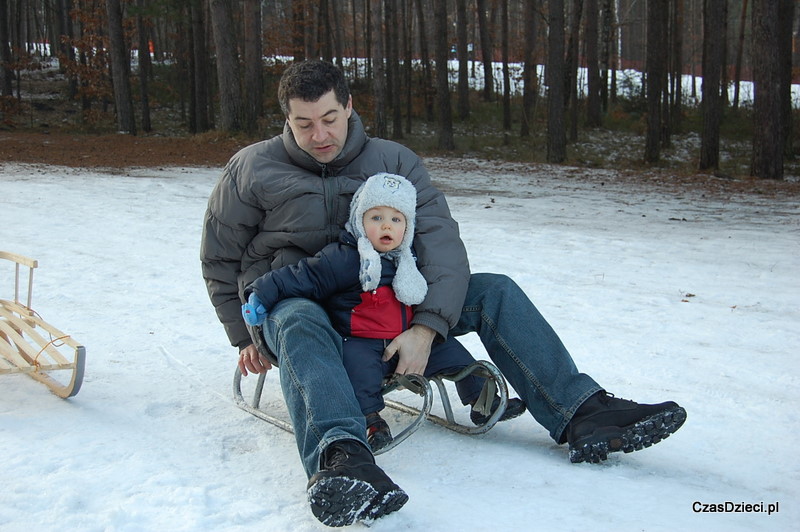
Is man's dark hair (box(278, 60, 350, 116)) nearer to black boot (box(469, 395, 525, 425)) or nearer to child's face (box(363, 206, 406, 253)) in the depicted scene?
child's face (box(363, 206, 406, 253))

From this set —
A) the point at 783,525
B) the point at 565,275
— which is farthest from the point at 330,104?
the point at 565,275

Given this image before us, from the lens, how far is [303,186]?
3203 mm

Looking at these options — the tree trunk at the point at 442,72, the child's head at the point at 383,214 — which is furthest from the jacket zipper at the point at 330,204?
the tree trunk at the point at 442,72

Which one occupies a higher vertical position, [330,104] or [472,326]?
[330,104]

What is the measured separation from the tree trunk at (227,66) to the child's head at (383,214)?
14689 millimetres

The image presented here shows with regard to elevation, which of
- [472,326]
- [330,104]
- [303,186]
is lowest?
[472,326]

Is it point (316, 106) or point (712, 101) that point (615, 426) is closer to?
point (316, 106)

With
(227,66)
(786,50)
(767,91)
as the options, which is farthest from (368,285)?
(786,50)

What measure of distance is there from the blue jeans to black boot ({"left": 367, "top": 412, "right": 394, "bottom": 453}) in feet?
1.07

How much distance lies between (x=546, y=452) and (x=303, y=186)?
4.58ft

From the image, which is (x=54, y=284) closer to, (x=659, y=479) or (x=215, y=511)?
(x=215, y=511)

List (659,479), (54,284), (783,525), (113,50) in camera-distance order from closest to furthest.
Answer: (783,525)
(659,479)
(54,284)
(113,50)

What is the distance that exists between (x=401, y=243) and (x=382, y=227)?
0.40 ft

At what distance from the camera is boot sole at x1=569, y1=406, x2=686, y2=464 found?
9.14 ft
